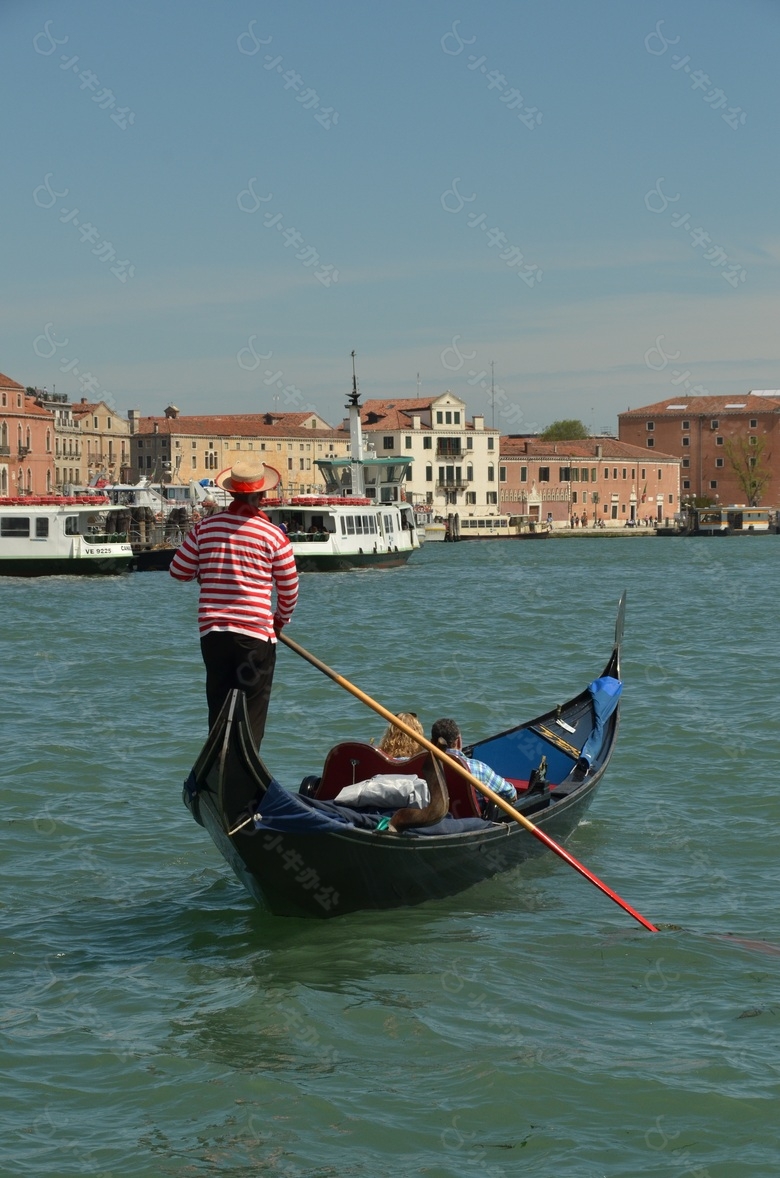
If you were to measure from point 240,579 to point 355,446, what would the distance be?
35009 millimetres

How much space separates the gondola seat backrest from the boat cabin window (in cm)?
2506

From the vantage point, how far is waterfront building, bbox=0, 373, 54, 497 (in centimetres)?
5306

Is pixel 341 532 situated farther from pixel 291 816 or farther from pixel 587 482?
pixel 587 482

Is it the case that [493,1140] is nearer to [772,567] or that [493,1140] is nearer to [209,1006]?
[209,1006]

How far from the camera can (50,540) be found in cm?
2969

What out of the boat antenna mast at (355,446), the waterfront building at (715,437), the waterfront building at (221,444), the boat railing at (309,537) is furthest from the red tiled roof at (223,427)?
the boat railing at (309,537)

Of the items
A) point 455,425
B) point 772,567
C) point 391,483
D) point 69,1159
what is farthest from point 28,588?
point 455,425

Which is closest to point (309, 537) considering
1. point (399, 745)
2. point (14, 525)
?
point (14, 525)

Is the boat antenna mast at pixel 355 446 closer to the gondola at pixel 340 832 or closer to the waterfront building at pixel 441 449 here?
the waterfront building at pixel 441 449

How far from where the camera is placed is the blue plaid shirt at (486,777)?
549cm

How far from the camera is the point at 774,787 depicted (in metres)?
8.02

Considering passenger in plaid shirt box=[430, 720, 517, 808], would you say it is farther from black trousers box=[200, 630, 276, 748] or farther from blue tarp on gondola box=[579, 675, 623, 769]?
blue tarp on gondola box=[579, 675, 623, 769]

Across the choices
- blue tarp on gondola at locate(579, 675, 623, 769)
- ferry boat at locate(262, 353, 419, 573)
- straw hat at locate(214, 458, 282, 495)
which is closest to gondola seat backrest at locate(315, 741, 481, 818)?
straw hat at locate(214, 458, 282, 495)

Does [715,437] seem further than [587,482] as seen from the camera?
Yes
